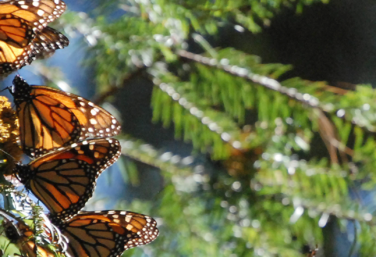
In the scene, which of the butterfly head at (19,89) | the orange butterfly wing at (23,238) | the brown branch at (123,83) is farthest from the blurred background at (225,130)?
the orange butterfly wing at (23,238)

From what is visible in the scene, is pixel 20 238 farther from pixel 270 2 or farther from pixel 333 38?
pixel 333 38

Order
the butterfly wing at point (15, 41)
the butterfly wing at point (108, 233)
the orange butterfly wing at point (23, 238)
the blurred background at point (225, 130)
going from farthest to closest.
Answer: the blurred background at point (225, 130) → the butterfly wing at point (108, 233) → the butterfly wing at point (15, 41) → the orange butterfly wing at point (23, 238)

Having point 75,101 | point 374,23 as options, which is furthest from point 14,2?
point 374,23

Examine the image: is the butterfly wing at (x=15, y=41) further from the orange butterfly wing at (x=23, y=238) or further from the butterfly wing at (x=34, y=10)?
the orange butterfly wing at (x=23, y=238)

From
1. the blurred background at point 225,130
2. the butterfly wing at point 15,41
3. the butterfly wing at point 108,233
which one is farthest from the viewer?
the blurred background at point 225,130

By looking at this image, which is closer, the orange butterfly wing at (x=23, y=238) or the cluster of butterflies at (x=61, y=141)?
the orange butterfly wing at (x=23, y=238)

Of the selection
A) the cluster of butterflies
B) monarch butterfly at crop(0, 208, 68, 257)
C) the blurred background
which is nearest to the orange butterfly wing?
monarch butterfly at crop(0, 208, 68, 257)
